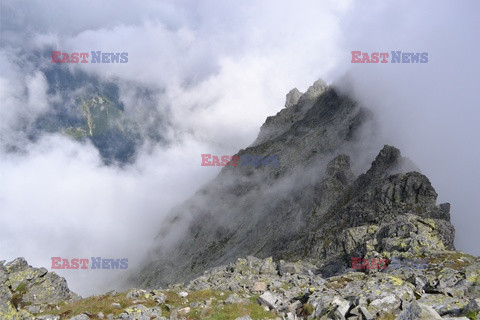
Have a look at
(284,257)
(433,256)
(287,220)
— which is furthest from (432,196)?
(287,220)

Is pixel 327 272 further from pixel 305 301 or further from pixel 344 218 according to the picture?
pixel 305 301

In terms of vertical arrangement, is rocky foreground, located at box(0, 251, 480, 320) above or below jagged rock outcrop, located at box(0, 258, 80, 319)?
above

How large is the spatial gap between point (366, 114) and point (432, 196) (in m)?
106

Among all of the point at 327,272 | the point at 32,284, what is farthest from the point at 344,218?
the point at 32,284

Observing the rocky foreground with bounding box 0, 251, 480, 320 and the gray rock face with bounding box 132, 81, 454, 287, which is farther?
the gray rock face with bounding box 132, 81, 454, 287

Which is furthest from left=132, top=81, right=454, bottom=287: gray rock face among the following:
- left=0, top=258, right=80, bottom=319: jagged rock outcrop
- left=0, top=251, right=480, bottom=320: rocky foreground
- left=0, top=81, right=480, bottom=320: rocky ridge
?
left=0, top=258, right=80, bottom=319: jagged rock outcrop

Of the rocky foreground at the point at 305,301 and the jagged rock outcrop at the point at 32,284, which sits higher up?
the rocky foreground at the point at 305,301

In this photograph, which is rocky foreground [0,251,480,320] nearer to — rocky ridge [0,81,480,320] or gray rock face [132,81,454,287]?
rocky ridge [0,81,480,320]

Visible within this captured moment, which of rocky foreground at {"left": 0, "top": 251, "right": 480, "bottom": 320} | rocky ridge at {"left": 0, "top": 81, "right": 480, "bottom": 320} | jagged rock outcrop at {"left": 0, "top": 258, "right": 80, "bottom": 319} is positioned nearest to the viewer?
rocky foreground at {"left": 0, "top": 251, "right": 480, "bottom": 320}

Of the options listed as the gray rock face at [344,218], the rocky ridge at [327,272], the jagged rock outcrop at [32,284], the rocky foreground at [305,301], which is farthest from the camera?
the gray rock face at [344,218]

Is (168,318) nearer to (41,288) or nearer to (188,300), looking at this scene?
(188,300)

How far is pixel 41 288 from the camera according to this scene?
52.7 metres

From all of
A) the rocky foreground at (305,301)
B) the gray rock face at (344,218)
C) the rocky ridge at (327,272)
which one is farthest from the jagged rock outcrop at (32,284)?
the gray rock face at (344,218)

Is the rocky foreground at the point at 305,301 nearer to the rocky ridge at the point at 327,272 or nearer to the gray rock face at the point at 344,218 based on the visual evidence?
the rocky ridge at the point at 327,272
